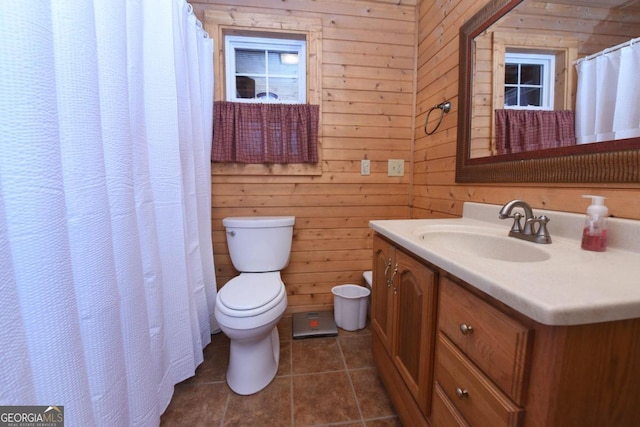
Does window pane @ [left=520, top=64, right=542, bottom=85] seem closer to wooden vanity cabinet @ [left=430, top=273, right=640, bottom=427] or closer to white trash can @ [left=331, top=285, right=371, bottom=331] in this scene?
wooden vanity cabinet @ [left=430, top=273, right=640, bottom=427]

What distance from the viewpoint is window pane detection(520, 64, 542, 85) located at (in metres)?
0.91

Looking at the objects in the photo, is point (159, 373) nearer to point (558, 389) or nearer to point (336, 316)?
point (336, 316)

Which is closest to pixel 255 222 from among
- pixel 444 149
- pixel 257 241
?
pixel 257 241

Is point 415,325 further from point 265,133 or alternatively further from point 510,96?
point 265,133

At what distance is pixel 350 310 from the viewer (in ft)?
5.60

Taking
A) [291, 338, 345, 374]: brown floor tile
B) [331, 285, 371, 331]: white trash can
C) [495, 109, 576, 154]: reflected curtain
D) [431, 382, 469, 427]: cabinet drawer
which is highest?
[495, 109, 576, 154]: reflected curtain

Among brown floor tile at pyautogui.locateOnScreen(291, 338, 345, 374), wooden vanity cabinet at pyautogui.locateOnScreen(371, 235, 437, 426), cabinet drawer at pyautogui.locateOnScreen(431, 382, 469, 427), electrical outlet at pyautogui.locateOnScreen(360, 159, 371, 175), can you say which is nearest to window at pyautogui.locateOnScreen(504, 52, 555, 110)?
wooden vanity cabinet at pyautogui.locateOnScreen(371, 235, 437, 426)

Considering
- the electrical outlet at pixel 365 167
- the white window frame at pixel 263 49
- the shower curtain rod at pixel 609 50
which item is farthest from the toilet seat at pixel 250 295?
the shower curtain rod at pixel 609 50

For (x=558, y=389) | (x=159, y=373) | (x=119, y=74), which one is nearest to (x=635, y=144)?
(x=558, y=389)

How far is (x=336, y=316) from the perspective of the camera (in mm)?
1764

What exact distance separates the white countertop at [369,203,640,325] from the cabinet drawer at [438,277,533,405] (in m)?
0.06

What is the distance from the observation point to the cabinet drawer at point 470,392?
48 centimetres

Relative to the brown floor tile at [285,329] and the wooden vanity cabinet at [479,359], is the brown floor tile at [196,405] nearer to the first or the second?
the brown floor tile at [285,329]

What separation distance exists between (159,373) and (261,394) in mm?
472
